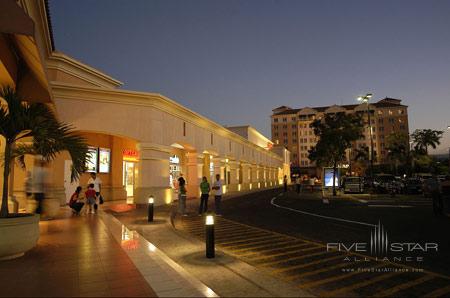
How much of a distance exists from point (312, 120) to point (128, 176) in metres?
99.6

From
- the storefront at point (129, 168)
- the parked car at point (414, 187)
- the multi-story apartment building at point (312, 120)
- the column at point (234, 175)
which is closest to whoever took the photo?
the storefront at point (129, 168)

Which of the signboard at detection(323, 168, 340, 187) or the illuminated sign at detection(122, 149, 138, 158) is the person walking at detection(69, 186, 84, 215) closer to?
the illuminated sign at detection(122, 149, 138, 158)

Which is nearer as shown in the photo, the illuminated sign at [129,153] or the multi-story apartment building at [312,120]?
the illuminated sign at [129,153]

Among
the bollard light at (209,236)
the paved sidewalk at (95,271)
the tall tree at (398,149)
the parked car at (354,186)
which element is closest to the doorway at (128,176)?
the paved sidewalk at (95,271)

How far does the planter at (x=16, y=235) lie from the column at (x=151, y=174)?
12081 millimetres

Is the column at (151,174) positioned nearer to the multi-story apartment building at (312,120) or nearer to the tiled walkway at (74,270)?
the tiled walkway at (74,270)

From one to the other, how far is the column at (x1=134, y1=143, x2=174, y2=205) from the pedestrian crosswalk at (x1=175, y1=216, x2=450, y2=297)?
33.3 ft

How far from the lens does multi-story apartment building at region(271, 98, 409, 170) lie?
365 ft

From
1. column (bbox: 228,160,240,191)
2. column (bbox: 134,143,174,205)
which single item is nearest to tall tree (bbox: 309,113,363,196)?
column (bbox: 228,160,240,191)

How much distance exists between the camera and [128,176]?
24.1 metres

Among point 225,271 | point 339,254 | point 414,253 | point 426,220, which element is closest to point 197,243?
point 225,271

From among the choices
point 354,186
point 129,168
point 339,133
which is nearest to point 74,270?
point 129,168

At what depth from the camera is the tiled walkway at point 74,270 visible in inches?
182

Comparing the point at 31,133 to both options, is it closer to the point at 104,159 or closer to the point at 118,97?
the point at 118,97
